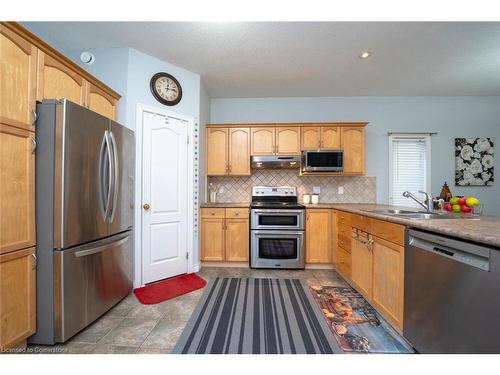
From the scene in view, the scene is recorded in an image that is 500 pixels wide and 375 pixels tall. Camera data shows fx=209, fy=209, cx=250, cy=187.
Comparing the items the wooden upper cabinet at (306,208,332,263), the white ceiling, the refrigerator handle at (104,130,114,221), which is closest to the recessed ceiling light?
the white ceiling

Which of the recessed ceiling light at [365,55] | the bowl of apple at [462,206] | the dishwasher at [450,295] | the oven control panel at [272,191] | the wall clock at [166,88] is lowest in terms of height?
the dishwasher at [450,295]

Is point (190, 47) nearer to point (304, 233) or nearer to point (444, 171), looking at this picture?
point (304, 233)

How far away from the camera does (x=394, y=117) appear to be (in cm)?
349

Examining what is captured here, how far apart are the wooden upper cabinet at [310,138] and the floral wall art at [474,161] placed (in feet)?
7.66

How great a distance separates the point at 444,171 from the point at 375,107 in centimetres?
154

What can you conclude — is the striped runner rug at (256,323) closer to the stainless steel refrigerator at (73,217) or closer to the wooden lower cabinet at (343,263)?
the wooden lower cabinet at (343,263)

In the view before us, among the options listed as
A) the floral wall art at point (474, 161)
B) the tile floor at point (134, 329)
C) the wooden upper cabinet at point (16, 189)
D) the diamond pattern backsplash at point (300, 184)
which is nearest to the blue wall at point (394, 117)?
the floral wall art at point (474, 161)

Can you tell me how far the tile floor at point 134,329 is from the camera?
4.75 ft

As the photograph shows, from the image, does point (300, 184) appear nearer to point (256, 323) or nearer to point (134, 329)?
point (256, 323)

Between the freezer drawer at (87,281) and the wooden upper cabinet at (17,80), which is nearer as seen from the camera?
the wooden upper cabinet at (17,80)

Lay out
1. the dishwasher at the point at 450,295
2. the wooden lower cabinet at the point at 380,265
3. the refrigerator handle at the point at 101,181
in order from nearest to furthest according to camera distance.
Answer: the dishwasher at the point at 450,295
the wooden lower cabinet at the point at 380,265
the refrigerator handle at the point at 101,181

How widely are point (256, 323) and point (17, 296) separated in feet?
5.29

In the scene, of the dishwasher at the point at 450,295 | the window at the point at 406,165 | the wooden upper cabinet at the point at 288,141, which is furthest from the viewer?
the window at the point at 406,165

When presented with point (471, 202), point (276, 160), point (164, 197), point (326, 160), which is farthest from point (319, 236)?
point (164, 197)
